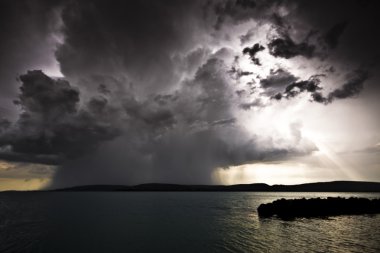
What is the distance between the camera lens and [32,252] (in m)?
35.3

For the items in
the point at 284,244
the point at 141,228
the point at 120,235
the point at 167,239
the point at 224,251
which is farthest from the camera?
the point at 141,228

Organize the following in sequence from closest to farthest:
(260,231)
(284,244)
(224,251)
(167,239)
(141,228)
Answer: (224,251) < (284,244) < (167,239) < (260,231) < (141,228)

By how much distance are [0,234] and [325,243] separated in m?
56.3

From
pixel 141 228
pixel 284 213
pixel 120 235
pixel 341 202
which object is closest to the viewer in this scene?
pixel 120 235

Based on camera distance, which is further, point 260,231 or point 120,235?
point 260,231

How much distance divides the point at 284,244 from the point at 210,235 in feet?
43.6

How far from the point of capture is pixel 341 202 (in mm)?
92000

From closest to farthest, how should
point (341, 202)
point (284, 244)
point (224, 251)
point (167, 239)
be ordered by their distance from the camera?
point (224, 251) < point (284, 244) < point (167, 239) < point (341, 202)

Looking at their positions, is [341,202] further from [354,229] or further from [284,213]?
[354,229]

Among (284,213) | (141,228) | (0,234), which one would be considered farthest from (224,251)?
(284,213)

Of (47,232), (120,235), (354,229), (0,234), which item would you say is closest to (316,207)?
(354,229)

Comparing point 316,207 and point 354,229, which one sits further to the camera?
point 316,207

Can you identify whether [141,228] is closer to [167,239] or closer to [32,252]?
[167,239]

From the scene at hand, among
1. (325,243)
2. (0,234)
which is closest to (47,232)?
(0,234)
